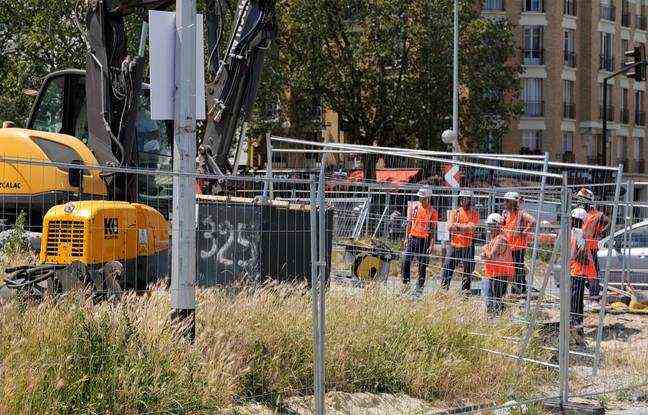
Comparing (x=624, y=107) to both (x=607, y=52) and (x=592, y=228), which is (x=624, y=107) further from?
(x=592, y=228)

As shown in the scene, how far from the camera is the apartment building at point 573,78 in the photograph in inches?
2469

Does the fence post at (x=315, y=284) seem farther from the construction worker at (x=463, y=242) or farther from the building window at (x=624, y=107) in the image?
the building window at (x=624, y=107)

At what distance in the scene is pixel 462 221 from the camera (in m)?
11.1

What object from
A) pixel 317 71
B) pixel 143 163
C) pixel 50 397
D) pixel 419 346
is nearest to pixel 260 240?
pixel 419 346

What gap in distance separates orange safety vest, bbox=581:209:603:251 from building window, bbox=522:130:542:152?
167ft

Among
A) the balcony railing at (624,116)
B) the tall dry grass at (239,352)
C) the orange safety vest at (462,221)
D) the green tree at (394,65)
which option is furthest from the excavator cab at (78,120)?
the balcony railing at (624,116)

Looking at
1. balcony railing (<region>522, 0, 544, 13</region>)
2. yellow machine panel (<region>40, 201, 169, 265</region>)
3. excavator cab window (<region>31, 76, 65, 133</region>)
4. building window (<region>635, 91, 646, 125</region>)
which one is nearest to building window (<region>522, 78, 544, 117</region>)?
balcony railing (<region>522, 0, 544, 13</region>)

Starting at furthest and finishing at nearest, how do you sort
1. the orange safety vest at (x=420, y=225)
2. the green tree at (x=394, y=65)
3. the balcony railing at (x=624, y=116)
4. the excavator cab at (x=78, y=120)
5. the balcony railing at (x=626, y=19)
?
the balcony railing at (x=626, y=19) → the balcony railing at (x=624, y=116) → the green tree at (x=394, y=65) → the excavator cab at (x=78, y=120) → the orange safety vest at (x=420, y=225)

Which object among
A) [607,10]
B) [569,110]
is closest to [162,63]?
[569,110]

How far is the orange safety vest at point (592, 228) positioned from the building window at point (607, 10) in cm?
5665

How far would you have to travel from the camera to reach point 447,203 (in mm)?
12836

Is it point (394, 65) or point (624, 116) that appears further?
point (624, 116)

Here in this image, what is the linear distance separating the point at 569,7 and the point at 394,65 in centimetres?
2004

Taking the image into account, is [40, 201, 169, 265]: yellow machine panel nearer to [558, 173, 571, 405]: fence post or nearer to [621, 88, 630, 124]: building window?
[558, 173, 571, 405]: fence post
